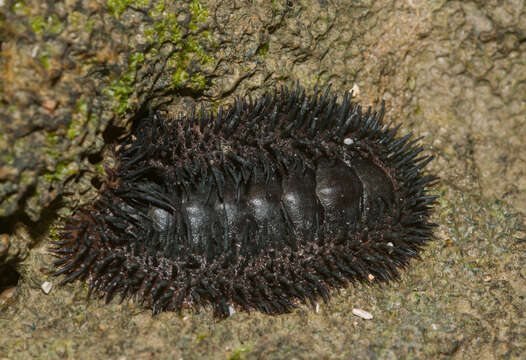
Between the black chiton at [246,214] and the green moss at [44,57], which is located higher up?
the green moss at [44,57]

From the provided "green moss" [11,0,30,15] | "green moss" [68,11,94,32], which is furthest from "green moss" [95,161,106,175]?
"green moss" [11,0,30,15]

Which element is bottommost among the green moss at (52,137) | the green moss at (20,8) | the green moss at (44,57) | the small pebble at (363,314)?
the small pebble at (363,314)

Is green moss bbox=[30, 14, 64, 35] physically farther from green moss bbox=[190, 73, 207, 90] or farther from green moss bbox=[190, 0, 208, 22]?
green moss bbox=[190, 73, 207, 90]

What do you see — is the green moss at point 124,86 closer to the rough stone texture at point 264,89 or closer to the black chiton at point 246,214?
the rough stone texture at point 264,89

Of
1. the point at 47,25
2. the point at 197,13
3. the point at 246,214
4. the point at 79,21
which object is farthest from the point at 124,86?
the point at 246,214

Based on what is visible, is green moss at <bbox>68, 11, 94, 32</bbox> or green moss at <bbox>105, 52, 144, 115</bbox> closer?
green moss at <bbox>68, 11, 94, 32</bbox>

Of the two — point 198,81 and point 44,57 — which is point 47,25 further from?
point 198,81

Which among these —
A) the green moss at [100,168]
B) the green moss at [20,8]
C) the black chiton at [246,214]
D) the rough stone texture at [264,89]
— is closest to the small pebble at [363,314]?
the rough stone texture at [264,89]

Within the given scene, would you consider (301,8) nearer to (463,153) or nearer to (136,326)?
(463,153)
